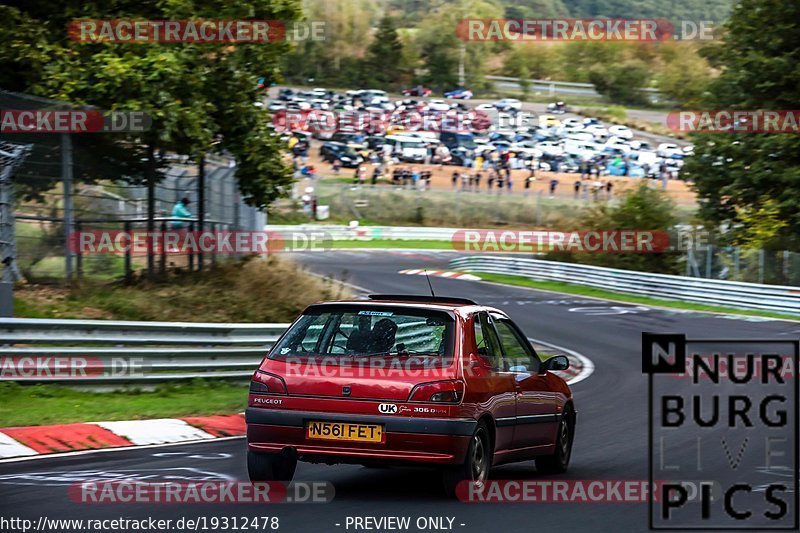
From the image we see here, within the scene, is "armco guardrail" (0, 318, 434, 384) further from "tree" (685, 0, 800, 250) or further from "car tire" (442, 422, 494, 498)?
"tree" (685, 0, 800, 250)

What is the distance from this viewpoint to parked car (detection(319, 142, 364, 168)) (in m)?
66.3

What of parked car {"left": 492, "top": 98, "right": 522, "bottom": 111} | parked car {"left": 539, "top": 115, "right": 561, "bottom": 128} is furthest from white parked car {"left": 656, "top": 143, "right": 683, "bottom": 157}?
parked car {"left": 492, "top": 98, "right": 522, "bottom": 111}

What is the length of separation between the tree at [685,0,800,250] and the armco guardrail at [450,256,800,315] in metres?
3.44

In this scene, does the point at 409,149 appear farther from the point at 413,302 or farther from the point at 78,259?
the point at 413,302

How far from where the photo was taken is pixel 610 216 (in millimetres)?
40188

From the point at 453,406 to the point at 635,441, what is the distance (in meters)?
4.32

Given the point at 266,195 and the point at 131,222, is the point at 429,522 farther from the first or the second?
the point at 266,195

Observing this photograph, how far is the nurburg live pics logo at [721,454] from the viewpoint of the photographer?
7.28m

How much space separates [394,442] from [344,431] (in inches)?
13.8

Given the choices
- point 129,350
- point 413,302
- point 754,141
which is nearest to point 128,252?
point 129,350
